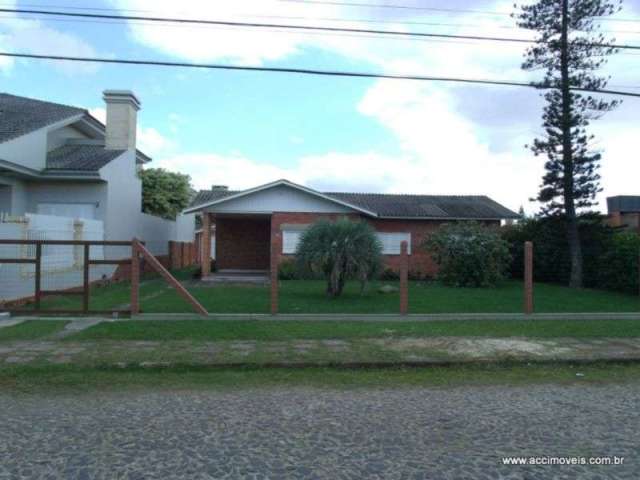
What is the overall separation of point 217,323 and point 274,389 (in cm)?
401

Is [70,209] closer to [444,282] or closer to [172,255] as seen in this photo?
[172,255]

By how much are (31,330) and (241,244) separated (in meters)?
17.6

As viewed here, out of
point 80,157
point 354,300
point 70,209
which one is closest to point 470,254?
point 354,300

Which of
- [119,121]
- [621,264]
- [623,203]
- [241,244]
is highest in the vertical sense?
[119,121]

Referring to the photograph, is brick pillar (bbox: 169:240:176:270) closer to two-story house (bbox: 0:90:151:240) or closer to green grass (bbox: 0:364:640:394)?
two-story house (bbox: 0:90:151:240)

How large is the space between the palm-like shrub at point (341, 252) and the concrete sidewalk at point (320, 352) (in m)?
5.46

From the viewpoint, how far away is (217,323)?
10070 millimetres

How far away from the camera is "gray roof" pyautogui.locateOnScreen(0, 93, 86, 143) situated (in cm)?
1747

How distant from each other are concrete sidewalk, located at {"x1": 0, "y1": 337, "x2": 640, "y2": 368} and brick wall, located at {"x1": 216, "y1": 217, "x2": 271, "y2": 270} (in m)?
18.3

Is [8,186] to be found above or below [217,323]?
above

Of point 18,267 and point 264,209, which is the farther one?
point 264,209

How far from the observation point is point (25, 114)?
19672mm

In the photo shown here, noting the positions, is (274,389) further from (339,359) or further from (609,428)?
(609,428)

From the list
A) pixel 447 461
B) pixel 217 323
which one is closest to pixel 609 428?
pixel 447 461
